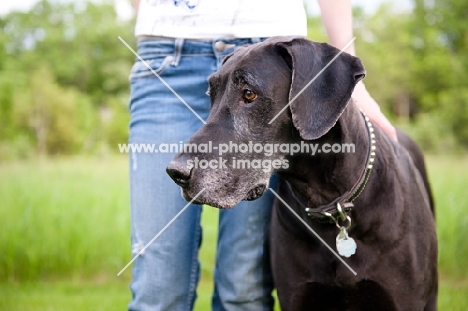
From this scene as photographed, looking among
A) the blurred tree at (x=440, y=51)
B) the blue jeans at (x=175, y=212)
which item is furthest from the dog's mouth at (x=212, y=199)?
the blurred tree at (x=440, y=51)

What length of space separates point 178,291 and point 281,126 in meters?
1.03

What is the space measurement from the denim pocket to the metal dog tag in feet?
3.90

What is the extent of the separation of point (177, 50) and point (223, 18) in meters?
0.28

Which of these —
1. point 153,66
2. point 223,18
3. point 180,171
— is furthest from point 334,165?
point 153,66

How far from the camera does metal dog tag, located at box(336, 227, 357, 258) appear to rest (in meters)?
2.58

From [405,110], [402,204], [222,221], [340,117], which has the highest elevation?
[340,117]

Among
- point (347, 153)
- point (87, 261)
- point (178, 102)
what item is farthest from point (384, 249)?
point (87, 261)

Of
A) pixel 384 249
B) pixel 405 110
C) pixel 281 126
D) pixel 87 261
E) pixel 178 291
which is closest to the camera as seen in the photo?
pixel 281 126

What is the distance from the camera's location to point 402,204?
272 centimetres

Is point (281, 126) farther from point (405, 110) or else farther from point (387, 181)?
point (405, 110)

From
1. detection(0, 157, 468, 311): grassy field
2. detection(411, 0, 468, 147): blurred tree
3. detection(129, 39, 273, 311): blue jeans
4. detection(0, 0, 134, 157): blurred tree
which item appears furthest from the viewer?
detection(411, 0, 468, 147): blurred tree

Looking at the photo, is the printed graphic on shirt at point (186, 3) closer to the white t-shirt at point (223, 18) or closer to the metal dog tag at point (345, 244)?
the white t-shirt at point (223, 18)

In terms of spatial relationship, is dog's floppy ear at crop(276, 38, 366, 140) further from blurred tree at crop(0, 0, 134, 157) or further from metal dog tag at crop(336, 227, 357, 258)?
blurred tree at crop(0, 0, 134, 157)

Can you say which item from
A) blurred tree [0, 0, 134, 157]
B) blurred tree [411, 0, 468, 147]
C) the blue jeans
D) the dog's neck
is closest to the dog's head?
the dog's neck
